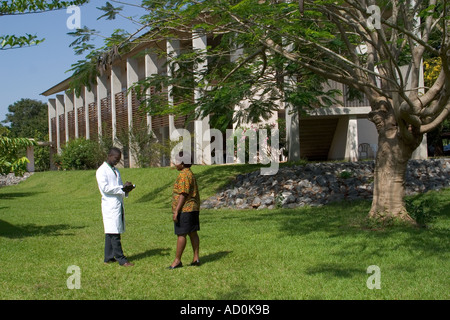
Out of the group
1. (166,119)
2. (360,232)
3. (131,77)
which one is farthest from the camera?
(131,77)

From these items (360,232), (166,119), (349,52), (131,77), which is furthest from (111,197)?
(131,77)

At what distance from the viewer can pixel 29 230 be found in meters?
12.6

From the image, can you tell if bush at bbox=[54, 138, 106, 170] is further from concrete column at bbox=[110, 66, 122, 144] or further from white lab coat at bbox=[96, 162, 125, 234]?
white lab coat at bbox=[96, 162, 125, 234]

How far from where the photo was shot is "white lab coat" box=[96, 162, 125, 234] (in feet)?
25.6

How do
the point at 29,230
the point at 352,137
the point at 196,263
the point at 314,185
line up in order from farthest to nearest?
the point at 352,137 → the point at 314,185 → the point at 29,230 → the point at 196,263

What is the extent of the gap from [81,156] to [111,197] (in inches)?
1241

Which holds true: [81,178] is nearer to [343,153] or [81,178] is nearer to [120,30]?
[343,153]

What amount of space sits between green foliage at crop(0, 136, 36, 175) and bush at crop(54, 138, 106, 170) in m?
26.3

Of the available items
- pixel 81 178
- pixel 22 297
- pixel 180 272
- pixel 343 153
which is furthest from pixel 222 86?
pixel 81 178

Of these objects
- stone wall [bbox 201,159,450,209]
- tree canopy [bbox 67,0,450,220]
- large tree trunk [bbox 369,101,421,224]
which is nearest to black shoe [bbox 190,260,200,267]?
tree canopy [bbox 67,0,450,220]

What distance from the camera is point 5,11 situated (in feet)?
35.4

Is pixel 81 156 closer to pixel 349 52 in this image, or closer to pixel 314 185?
pixel 314 185

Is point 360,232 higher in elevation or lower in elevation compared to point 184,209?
lower

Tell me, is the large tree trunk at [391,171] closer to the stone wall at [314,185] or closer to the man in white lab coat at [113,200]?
the stone wall at [314,185]
